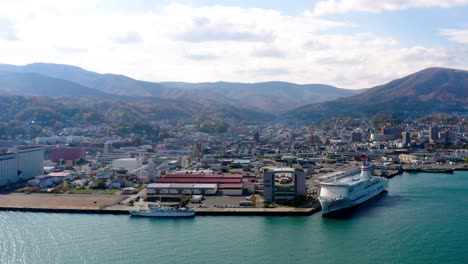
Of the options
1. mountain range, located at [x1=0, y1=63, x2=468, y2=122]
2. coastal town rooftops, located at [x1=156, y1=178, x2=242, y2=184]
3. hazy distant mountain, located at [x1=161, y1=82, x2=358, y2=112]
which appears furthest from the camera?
hazy distant mountain, located at [x1=161, y1=82, x2=358, y2=112]

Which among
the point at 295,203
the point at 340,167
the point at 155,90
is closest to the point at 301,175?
the point at 295,203

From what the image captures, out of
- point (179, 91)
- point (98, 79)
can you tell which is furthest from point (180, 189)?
point (98, 79)

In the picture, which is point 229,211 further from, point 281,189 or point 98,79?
point 98,79

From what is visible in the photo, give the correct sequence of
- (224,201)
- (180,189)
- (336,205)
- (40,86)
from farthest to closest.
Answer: (40,86) < (180,189) < (224,201) < (336,205)

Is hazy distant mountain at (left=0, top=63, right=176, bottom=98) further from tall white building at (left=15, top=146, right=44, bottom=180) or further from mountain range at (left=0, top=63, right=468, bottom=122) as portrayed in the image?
tall white building at (left=15, top=146, right=44, bottom=180)

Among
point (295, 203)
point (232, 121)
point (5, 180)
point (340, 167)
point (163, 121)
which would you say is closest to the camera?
point (295, 203)

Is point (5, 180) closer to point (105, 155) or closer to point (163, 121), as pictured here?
point (105, 155)

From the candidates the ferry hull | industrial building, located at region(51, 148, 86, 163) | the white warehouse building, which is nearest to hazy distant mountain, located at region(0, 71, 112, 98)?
industrial building, located at region(51, 148, 86, 163)
